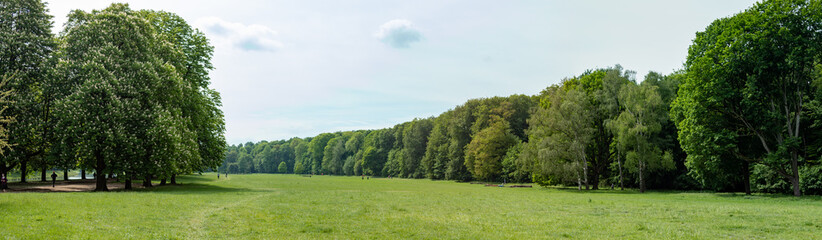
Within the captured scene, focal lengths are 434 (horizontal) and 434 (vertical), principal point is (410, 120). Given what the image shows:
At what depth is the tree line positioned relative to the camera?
32.3 meters

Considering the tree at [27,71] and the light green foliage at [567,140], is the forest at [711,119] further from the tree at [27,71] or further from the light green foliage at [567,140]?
the tree at [27,71]

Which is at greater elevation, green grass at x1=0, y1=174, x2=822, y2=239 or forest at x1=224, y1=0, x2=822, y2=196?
forest at x1=224, y1=0, x2=822, y2=196

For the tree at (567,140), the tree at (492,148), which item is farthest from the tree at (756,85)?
the tree at (492,148)

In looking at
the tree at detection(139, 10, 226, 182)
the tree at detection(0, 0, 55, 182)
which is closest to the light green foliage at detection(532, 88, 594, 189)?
the tree at detection(139, 10, 226, 182)

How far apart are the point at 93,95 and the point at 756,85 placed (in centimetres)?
5339

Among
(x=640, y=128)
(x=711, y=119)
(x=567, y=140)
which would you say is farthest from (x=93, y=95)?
(x=711, y=119)

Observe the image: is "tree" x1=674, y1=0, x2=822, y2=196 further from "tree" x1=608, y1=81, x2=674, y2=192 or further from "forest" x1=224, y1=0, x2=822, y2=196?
"tree" x1=608, y1=81, x2=674, y2=192

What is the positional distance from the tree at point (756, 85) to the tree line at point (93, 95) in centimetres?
4500

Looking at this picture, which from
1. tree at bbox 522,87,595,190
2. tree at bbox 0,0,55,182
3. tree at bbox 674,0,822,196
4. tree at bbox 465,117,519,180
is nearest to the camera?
tree at bbox 0,0,55,182

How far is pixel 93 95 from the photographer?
32.9m

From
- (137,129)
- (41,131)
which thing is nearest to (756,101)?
(137,129)

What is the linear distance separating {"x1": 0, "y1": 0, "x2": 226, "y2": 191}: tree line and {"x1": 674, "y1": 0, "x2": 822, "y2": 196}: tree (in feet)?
148

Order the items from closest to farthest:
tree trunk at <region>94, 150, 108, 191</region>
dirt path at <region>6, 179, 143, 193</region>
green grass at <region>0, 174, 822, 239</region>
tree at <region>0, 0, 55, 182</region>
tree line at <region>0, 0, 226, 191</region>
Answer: green grass at <region>0, 174, 822, 239</region>, tree line at <region>0, 0, 226, 191</region>, tree at <region>0, 0, 55, 182</region>, tree trunk at <region>94, 150, 108, 191</region>, dirt path at <region>6, 179, 143, 193</region>

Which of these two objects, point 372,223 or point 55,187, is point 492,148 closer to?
point 55,187
